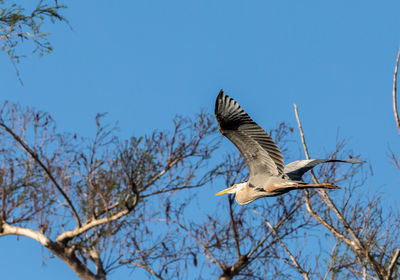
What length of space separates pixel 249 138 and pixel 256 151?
0.17 m

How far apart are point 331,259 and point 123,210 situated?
369 cm

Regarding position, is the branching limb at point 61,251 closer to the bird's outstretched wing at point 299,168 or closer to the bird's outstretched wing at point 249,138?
the bird's outstretched wing at point 299,168

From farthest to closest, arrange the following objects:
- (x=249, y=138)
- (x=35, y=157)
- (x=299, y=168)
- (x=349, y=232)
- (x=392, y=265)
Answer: (x=35, y=157) < (x=349, y=232) < (x=392, y=265) < (x=299, y=168) < (x=249, y=138)

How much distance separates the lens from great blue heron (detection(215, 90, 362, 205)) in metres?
4.82

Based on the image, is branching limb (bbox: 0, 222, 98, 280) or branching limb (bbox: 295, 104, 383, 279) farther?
branching limb (bbox: 0, 222, 98, 280)

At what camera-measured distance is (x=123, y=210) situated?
382 inches

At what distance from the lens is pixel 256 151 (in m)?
5.05

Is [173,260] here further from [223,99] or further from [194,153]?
[223,99]

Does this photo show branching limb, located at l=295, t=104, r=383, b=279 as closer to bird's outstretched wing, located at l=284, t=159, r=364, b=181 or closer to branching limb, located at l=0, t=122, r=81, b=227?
bird's outstretched wing, located at l=284, t=159, r=364, b=181

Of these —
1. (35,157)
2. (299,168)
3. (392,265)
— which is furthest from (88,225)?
(392,265)

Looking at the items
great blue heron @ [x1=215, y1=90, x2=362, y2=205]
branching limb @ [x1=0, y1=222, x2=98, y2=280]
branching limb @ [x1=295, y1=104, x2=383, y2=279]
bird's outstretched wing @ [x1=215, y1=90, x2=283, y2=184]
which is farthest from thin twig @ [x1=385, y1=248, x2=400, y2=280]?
branching limb @ [x1=0, y1=222, x2=98, y2=280]

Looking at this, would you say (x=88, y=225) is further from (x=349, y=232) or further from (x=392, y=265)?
(x=392, y=265)

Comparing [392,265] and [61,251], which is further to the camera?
[61,251]

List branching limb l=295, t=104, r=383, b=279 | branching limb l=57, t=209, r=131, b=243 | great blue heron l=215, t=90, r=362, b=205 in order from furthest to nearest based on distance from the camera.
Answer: branching limb l=57, t=209, r=131, b=243 < branching limb l=295, t=104, r=383, b=279 < great blue heron l=215, t=90, r=362, b=205
